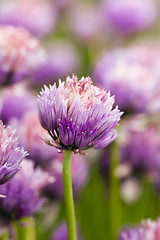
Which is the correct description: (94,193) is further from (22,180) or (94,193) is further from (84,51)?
(84,51)

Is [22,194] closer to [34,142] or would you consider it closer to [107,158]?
[34,142]

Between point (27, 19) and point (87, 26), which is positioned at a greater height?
point (87, 26)

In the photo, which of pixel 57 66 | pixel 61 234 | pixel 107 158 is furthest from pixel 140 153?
pixel 57 66

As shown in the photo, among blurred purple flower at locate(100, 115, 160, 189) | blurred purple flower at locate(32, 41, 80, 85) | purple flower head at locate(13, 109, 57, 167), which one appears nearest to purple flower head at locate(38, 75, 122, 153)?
purple flower head at locate(13, 109, 57, 167)

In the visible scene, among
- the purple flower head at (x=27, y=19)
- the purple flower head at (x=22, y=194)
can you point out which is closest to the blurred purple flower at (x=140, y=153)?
the purple flower head at (x=22, y=194)

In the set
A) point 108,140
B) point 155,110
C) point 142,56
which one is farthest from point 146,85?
point 108,140
